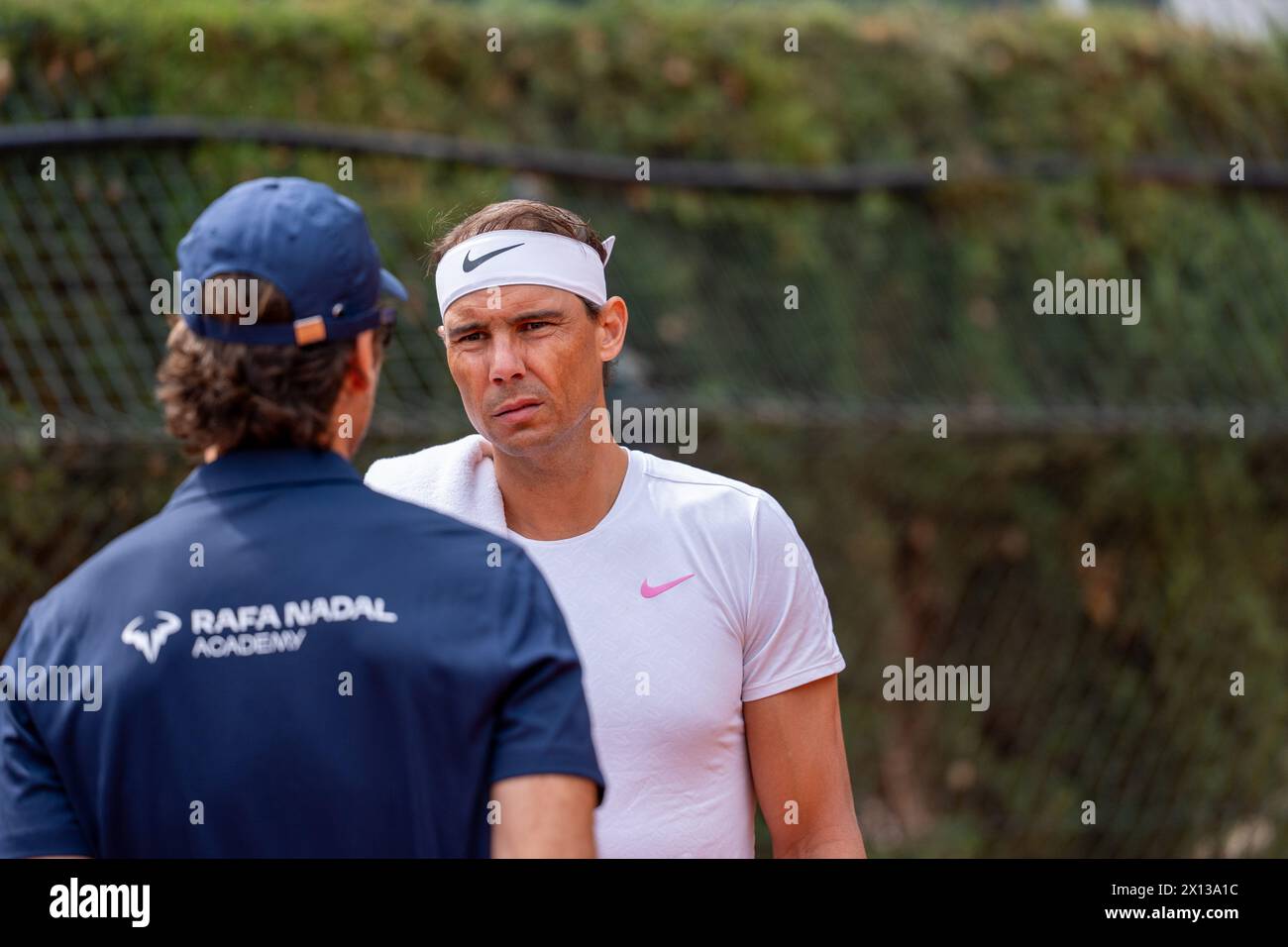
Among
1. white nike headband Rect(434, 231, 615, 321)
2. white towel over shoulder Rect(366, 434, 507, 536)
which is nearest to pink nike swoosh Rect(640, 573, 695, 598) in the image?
white towel over shoulder Rect(366, 434, 507, 536)

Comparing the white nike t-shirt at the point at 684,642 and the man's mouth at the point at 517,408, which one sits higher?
the man's mouth at the point at 517,408

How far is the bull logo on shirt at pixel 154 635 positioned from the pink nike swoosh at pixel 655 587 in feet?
3.45

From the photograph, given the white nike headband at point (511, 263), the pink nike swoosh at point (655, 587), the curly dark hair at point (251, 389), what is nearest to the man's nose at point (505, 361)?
the white nike headband at point (511, 263)

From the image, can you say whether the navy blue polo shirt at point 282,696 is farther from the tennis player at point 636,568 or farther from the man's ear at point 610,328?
the man's ear at point 610,328

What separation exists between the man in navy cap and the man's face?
87 cm

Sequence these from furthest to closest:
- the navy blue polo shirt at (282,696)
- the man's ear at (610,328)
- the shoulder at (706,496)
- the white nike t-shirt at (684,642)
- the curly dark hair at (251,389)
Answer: the man's ear at (610,328) < the shoulder at (706,496) < the white nike t-shirt at (684,642) < the curly dark hair at (251,389) < the navy blue polo shirt at (282,696)

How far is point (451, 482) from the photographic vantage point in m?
3.01

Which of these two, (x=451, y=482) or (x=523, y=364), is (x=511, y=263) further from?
(x=451, y=482)

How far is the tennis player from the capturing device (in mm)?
2773

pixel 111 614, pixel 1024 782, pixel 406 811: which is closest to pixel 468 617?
pixel 406 811

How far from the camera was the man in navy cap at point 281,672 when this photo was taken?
1952 millimetres

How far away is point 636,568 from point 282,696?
3.37 ft

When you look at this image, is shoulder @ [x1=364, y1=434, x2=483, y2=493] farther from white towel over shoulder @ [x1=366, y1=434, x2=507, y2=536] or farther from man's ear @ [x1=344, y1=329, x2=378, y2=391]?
man's ear @ [x1=344, y1=329, x2=378, y2=391]
